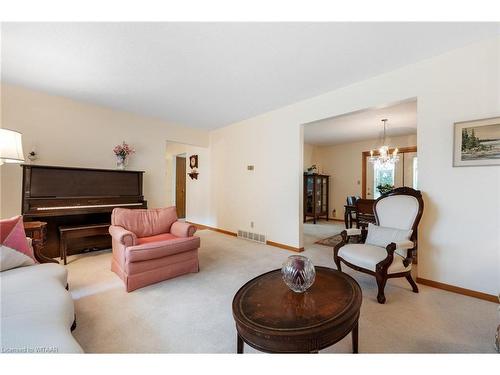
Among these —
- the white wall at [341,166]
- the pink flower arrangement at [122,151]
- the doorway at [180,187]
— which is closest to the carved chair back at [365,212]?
the white wall at [341,166]

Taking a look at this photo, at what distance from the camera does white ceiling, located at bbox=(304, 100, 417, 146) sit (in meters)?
3.96

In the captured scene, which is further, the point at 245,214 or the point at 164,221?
the point at 245,214

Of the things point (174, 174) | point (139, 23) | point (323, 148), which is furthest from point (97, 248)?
point (323, 148)

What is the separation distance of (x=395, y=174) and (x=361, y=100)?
414 cm

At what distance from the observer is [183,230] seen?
9.27 ft

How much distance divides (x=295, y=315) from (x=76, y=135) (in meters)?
4.41

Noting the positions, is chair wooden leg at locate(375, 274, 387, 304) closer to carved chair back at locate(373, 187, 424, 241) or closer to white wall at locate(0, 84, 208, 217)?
carved chair back at locate(373, 187, 424, 241)

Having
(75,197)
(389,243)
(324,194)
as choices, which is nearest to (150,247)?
(75,197)

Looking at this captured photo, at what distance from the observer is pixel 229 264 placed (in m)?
3.06

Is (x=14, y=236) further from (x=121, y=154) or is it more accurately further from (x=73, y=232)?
(x=121, y=154)

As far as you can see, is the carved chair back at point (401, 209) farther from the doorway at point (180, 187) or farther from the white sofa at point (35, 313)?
the doorway at point (180, 187)

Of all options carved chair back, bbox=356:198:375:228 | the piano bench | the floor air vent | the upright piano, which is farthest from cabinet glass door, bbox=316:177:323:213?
the piano bench

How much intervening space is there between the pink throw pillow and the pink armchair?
28.6 inches
